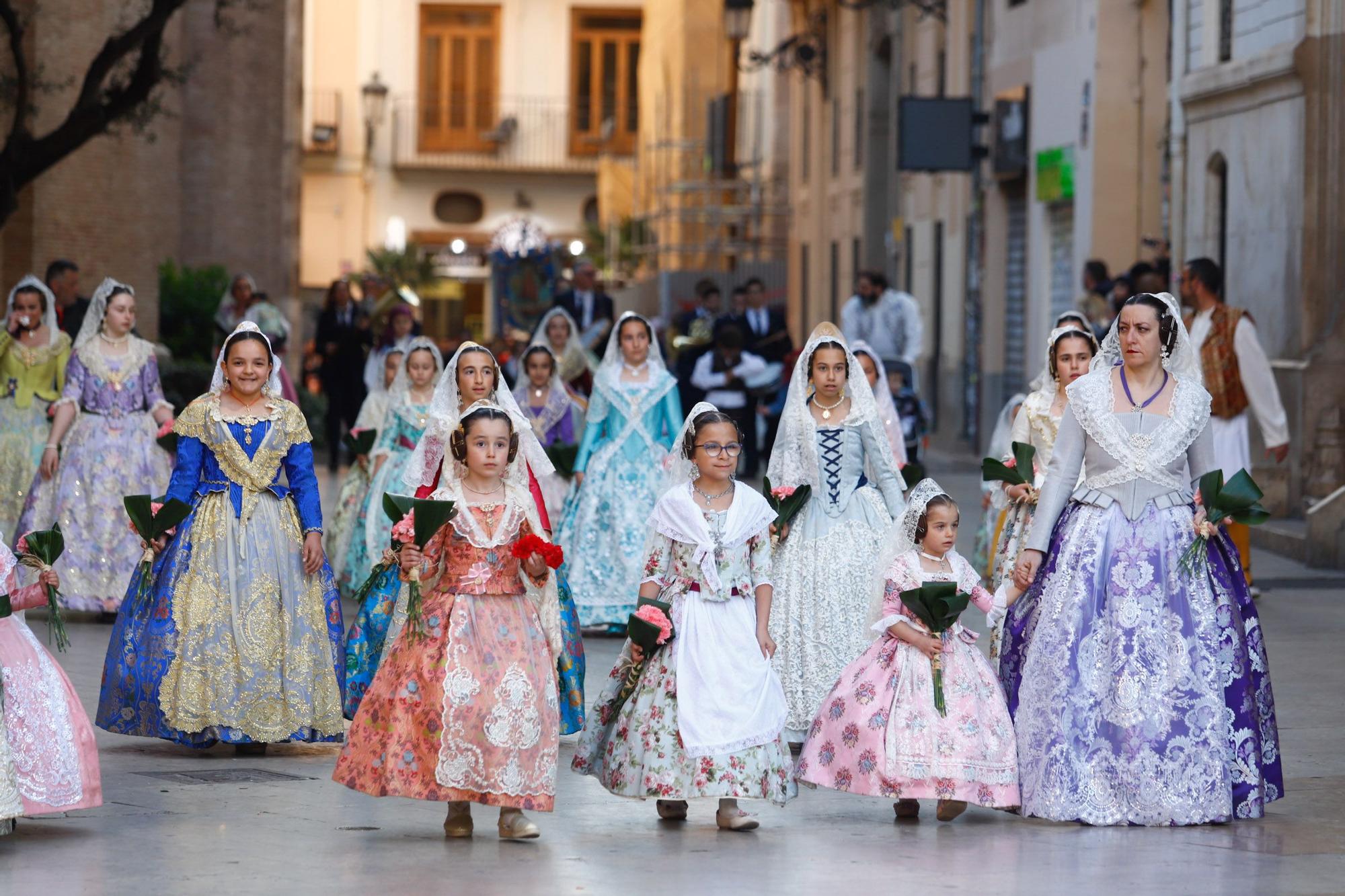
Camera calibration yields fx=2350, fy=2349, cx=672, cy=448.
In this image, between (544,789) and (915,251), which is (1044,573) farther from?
(915,251)

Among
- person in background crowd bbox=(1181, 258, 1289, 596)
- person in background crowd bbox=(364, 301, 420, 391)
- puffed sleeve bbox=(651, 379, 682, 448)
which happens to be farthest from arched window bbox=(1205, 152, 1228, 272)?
puffed sleeve bbox=(651, 379, 682, 448)

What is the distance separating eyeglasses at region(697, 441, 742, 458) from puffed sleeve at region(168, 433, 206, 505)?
2.25m

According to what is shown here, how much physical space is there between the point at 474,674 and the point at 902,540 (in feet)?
5.73

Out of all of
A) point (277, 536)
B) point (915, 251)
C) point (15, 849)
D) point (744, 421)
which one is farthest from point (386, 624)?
point (915, 251)

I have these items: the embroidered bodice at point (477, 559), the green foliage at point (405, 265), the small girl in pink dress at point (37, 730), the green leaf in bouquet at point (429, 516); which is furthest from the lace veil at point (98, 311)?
the green foliage at point (405, 265)

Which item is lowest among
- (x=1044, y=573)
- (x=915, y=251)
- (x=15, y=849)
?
(x=15, y=849)

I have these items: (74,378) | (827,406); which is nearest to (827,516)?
(827,406)

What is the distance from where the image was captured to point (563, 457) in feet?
41.9

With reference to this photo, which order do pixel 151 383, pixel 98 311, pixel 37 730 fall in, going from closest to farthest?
pixel 37 730
pixel 98 311
pixel 151 383

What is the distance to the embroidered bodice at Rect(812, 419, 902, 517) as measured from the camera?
9.98m

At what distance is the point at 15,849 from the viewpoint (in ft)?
23.8

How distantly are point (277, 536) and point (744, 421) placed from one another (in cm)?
1341

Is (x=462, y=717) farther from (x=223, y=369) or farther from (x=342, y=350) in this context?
(x=342, y=350)

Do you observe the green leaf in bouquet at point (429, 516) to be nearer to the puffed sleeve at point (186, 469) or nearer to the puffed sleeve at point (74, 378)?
the puffed sleeve at point (186, 469)
